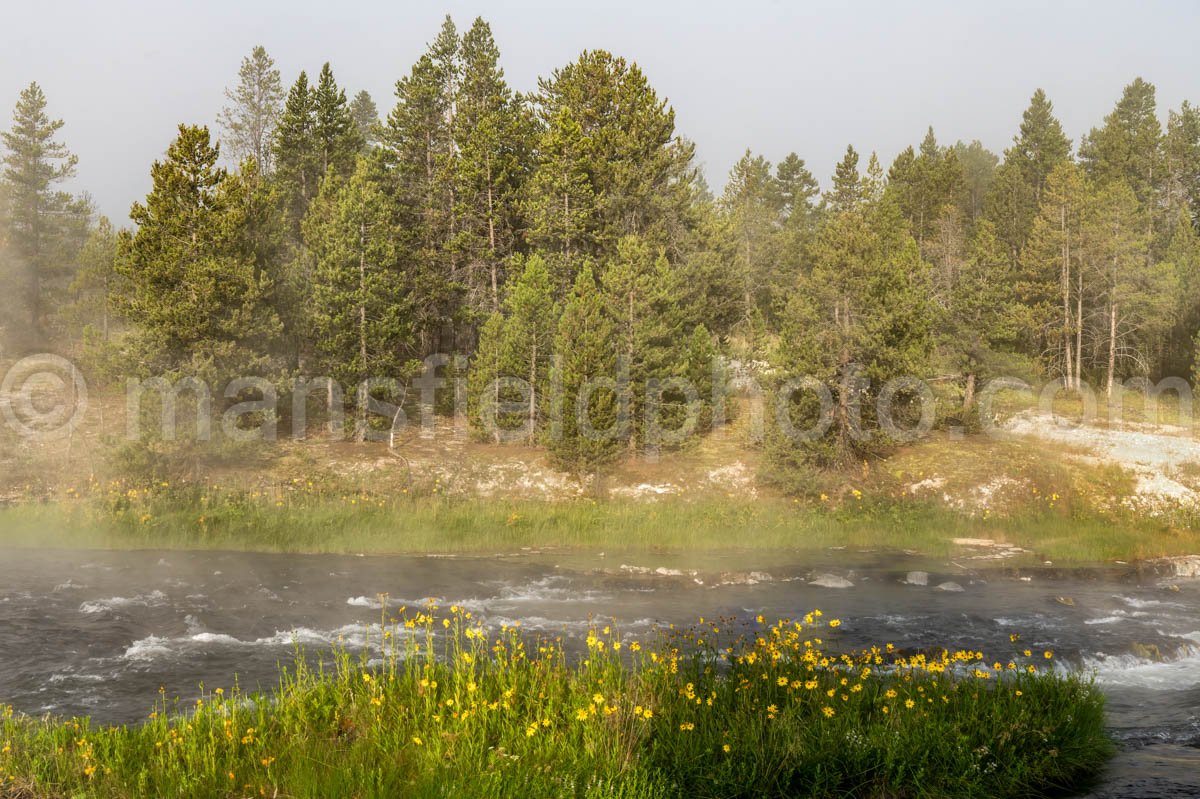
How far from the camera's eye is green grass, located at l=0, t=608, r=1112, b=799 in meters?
8.95

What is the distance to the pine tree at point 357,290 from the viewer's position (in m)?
36.0

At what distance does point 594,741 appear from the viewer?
9539mm

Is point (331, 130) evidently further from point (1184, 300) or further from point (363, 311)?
point (1184, 300)

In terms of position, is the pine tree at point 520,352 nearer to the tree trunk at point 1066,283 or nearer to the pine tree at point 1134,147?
the tree trunk at point 1066,283

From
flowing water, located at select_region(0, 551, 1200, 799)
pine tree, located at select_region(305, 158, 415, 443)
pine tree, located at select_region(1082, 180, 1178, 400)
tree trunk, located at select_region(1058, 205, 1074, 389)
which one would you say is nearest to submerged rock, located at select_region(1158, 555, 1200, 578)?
flowing water, located at select_region(0, 551, 1200, 799)

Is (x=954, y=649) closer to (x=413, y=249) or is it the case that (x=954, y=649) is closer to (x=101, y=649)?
(x=101, y=649)

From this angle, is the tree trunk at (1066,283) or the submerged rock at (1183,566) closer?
the submerged rock at (1183,566)

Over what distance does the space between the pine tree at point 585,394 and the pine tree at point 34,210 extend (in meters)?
39.2

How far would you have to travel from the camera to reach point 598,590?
74.7 feet

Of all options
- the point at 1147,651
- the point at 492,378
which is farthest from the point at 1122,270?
the point at 1147,651

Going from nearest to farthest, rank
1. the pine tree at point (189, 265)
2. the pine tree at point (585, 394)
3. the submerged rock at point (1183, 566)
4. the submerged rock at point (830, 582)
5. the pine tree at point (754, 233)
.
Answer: the submerged rock at point (830, 582)
the submerged rock at point (1183, 566)
the pine tree at point (189, 265)
the pine tree at point (585, 394)
the pine tree at point (754, 233)

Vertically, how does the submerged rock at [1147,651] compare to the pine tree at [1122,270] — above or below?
below

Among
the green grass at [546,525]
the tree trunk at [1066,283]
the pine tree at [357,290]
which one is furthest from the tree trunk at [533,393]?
the tree trunk at [1066,283]

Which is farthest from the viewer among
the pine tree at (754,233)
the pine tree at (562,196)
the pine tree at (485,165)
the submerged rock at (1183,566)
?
the pine tree at (754,233)
